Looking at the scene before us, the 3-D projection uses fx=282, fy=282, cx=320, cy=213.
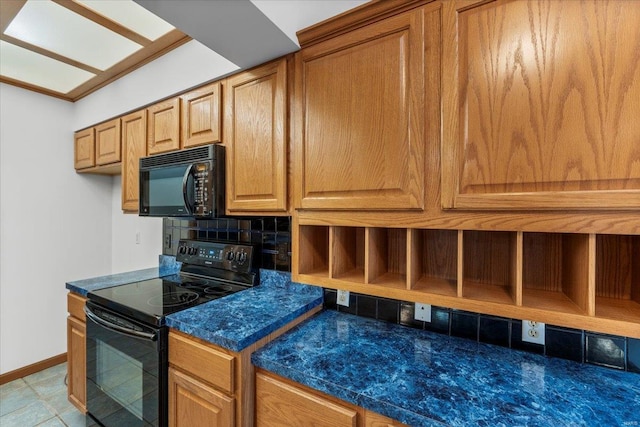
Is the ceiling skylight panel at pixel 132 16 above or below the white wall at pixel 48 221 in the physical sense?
above

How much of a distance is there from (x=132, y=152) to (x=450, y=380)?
2.34 meters

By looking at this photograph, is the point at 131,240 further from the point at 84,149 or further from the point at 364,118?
the point at 364,118

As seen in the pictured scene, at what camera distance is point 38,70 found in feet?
7.17

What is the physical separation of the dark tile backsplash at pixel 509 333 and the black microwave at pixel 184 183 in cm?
94

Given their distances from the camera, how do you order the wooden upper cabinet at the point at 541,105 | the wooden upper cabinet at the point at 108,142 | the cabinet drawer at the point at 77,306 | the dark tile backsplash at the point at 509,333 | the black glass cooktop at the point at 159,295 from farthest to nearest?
the wooden upper cabinet at the point at 108,142, the cabinet drawer at the point at 77,306, the black glass cooktop at the point at 159,295, the dark tile backsplash at the point at 509,333, the wooden upper cabinet at the point at 541,105

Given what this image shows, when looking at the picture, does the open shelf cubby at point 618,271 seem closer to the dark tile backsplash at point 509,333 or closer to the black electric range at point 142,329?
the dark tile backsplash at point 509,333

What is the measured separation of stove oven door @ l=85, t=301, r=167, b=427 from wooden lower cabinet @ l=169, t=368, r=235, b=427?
0.06 meters

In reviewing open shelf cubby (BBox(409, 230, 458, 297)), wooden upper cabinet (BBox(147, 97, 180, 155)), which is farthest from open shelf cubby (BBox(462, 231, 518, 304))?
wooden upper cabinet (BBox(147, 97, 180, 155))

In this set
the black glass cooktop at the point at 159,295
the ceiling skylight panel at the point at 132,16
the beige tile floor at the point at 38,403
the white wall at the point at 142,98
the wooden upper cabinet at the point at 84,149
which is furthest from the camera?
the wooden upper cabinet at the point at 84,149

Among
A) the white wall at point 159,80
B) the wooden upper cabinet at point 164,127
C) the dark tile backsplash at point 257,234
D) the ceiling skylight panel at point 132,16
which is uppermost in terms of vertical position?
the ceiling skylight panel at point 132,16

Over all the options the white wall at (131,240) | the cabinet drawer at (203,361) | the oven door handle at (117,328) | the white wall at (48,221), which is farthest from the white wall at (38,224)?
the cabinet drawer at (203,361)

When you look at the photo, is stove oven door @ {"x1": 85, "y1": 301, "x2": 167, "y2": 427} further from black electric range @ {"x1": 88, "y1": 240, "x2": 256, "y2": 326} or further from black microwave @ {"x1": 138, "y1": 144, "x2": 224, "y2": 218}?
black microwave @ {"x1": 138, "y1": 144, "x2": 224, "y2": 218}

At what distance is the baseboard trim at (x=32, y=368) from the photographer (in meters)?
2.34

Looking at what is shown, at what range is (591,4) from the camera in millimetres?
745
